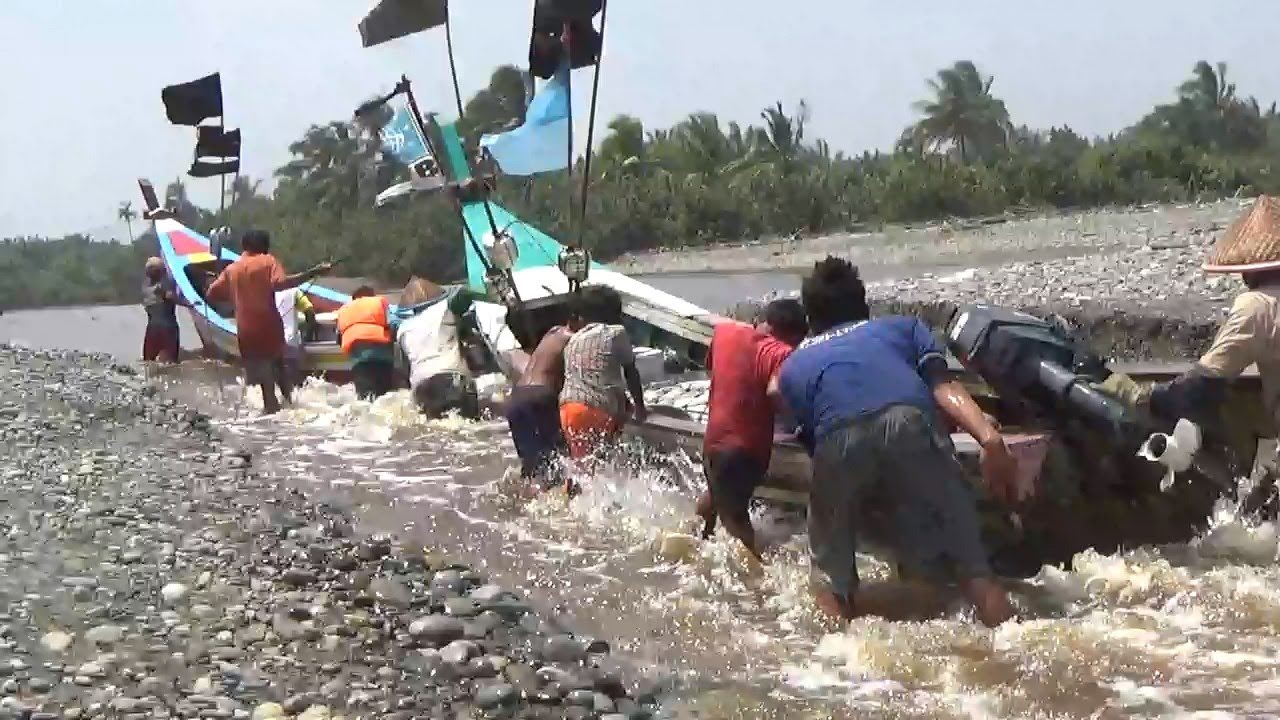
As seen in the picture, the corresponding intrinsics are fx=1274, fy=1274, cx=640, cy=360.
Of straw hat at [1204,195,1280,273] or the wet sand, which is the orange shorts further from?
straw hat at [1204,195,1280,273]

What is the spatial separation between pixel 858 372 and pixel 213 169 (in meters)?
14.3

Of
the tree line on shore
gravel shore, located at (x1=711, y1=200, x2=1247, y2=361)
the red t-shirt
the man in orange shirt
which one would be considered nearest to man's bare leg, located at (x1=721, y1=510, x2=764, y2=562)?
the red t-shirt

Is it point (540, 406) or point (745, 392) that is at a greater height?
point (745, 392)

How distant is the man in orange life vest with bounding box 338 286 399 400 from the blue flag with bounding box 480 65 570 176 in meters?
2.15

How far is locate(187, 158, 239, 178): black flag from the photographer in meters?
17.1

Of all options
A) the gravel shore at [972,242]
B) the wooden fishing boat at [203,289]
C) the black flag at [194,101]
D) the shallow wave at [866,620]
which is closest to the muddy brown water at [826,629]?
the shallow wave at [866,620]

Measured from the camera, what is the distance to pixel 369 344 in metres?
12.0

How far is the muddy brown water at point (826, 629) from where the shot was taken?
457cm

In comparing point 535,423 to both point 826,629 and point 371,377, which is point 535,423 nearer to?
point 826,629

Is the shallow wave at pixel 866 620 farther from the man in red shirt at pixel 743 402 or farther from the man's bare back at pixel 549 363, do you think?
the man's bare back at pixel 549 363

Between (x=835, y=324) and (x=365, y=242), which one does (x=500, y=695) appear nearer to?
(x=835, y=324)

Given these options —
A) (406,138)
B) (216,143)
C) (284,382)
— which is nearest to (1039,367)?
(406,138)

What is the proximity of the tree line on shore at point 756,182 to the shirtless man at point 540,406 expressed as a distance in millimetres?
36841

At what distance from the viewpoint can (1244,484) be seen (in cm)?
602
